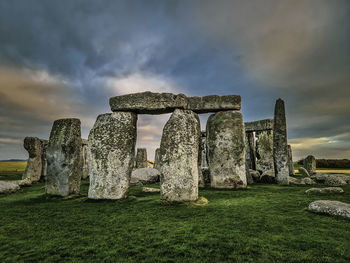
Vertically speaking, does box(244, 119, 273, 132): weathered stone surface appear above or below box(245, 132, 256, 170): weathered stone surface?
above

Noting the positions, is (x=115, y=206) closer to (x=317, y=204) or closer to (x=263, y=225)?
(x=263, y=225)

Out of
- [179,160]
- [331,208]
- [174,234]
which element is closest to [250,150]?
[179,160]

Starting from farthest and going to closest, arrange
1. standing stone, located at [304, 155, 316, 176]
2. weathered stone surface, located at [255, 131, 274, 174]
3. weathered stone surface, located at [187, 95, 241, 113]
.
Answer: standing stone, located at [304, 155, 316, 176], weathered stone surface, located at [255, 131, 274, 174], weathered stone surface, located at [187, 95, 241, 113]

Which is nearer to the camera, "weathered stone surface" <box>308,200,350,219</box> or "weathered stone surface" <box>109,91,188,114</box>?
"weathered stone surface" <box>308,200,350,219</box>

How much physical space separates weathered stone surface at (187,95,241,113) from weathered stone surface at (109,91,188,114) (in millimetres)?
2497

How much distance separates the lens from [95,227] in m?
3.35

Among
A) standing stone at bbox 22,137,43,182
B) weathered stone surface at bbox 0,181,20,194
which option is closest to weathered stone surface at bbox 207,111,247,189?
weathered stone surface at bbox 0,181,20,194

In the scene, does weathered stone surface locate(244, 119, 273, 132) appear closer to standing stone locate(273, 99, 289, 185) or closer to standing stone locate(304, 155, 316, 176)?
standing stone locate(273, 99, 289, 185)

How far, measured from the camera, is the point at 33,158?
35.0ft

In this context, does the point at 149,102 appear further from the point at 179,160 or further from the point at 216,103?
the point at 216,103

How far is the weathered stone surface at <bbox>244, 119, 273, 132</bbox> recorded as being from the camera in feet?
40.4

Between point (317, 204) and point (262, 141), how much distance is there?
9707 millimetres

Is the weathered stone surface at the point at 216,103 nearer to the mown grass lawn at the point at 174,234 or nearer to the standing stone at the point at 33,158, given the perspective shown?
the mown grass lawn at the point at 174,234

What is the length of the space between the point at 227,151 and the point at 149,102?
12.3ft
